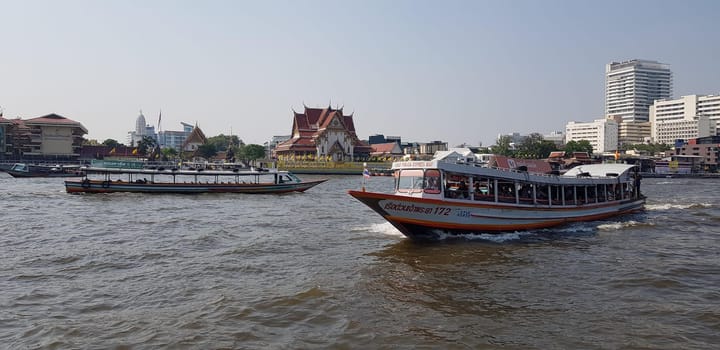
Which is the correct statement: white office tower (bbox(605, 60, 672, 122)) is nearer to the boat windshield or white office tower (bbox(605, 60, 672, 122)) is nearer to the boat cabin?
the boat cabin

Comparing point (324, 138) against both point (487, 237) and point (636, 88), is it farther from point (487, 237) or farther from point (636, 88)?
point (636, 88)

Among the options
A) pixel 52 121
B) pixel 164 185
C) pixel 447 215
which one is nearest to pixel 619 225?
pixel 447 215

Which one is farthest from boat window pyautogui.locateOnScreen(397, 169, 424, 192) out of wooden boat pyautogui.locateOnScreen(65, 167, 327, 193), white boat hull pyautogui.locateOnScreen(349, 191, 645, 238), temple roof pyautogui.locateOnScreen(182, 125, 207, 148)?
temple roof pyautogui.locateOnScreen(182, 125, 207, 148)

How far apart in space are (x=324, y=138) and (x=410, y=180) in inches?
2887

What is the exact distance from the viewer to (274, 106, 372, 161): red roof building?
87688 mm

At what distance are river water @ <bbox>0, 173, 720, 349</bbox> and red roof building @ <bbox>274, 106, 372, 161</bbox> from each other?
68.5 meters

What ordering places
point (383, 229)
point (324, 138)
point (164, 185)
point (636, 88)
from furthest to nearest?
point (636, 88), point (324, 138), point (164, 185), point (383, 229)

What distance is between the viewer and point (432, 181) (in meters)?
14.9

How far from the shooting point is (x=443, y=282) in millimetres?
11000

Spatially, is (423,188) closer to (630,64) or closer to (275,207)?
(275,207)

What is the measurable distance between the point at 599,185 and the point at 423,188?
10750 mm

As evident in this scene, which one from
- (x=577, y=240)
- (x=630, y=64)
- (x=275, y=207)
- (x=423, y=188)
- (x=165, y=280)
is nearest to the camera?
(x=165, y=280)

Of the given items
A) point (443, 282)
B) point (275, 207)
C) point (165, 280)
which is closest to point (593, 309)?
point (443, 282)

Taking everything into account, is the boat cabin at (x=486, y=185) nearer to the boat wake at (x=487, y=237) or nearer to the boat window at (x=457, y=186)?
the boat window at (x=457, y=186)
